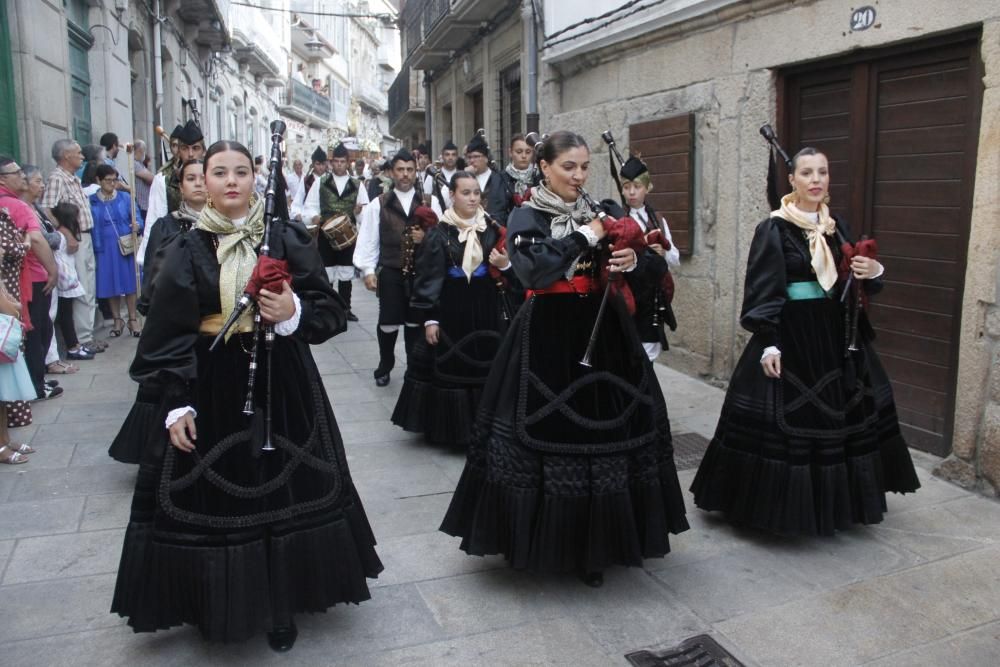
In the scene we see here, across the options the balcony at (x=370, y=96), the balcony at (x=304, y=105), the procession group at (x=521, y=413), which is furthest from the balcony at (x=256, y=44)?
the balcony at (x=370, y=96)

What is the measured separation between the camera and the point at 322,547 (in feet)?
9.84

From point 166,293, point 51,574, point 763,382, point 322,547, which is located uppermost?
point 166,293

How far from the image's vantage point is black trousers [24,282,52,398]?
20.3 feet

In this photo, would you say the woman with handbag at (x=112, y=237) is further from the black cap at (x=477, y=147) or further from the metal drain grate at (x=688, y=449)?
the metal drain grate at (x=688, y=449)

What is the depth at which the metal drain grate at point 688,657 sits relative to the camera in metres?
3.08

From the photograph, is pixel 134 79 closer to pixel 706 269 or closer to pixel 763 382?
pixel 706 269

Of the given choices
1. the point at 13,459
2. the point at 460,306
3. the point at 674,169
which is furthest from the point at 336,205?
the point at 13,459

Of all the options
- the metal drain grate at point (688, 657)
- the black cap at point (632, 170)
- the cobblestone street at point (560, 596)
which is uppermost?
the black cap at point (632, 170)

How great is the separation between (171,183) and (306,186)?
5398mm

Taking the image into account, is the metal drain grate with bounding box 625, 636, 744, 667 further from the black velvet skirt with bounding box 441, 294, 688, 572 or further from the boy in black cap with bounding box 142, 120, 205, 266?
the boy in black cap with bounding box 142, 120, 205, 266

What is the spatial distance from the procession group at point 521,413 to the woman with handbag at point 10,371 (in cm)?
85

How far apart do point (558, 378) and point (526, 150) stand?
146 inches

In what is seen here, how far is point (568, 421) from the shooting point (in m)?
3.44

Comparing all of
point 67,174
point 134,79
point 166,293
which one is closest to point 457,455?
point 166,293
